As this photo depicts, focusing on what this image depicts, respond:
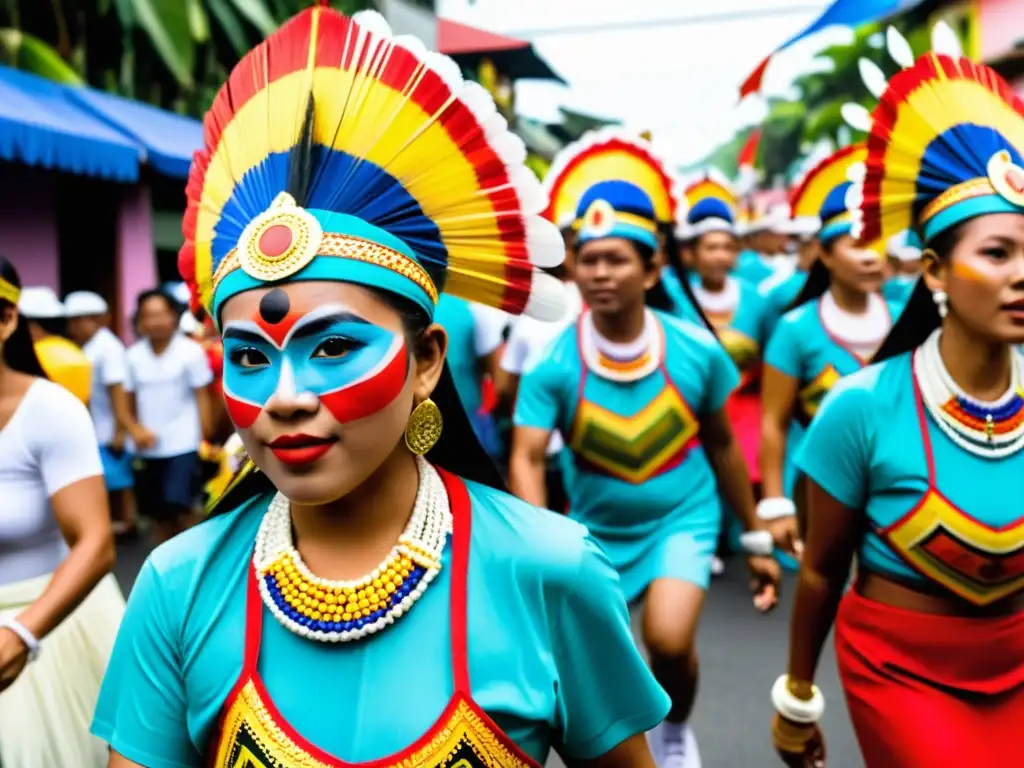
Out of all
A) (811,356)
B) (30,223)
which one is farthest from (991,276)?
(30,223)

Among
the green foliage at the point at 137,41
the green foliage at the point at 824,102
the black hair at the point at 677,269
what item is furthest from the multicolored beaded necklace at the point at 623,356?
the green foliage at the point at 824,102

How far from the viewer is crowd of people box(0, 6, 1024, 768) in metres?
1.92

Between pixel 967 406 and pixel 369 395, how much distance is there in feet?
5.72

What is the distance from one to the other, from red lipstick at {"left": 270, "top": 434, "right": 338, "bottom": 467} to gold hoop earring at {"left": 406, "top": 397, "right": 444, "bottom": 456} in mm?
234

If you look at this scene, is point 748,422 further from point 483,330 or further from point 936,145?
point 936,145

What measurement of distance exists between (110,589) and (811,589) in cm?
202

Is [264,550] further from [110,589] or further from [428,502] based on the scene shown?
[110,589]

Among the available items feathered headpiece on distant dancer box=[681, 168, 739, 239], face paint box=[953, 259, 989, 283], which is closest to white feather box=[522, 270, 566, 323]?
face paint box=[953, 259, 989, 283]

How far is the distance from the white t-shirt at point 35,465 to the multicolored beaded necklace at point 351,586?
1274 mm

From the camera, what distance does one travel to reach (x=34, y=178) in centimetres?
1153

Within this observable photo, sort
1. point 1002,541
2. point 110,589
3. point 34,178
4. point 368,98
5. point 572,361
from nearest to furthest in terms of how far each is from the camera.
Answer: point 368,98 → point 1002,541 → point 110,589 → point 572,361 → point 34,178

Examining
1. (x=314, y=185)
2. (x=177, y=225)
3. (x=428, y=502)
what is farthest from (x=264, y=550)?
(x=177, y=225)

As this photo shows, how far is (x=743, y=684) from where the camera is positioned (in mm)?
5934

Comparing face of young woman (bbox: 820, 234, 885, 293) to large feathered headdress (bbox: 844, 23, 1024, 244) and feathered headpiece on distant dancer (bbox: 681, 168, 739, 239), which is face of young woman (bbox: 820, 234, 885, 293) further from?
feathered headpiece on distant dancer (bbox: 681, 168, 739, 239)
